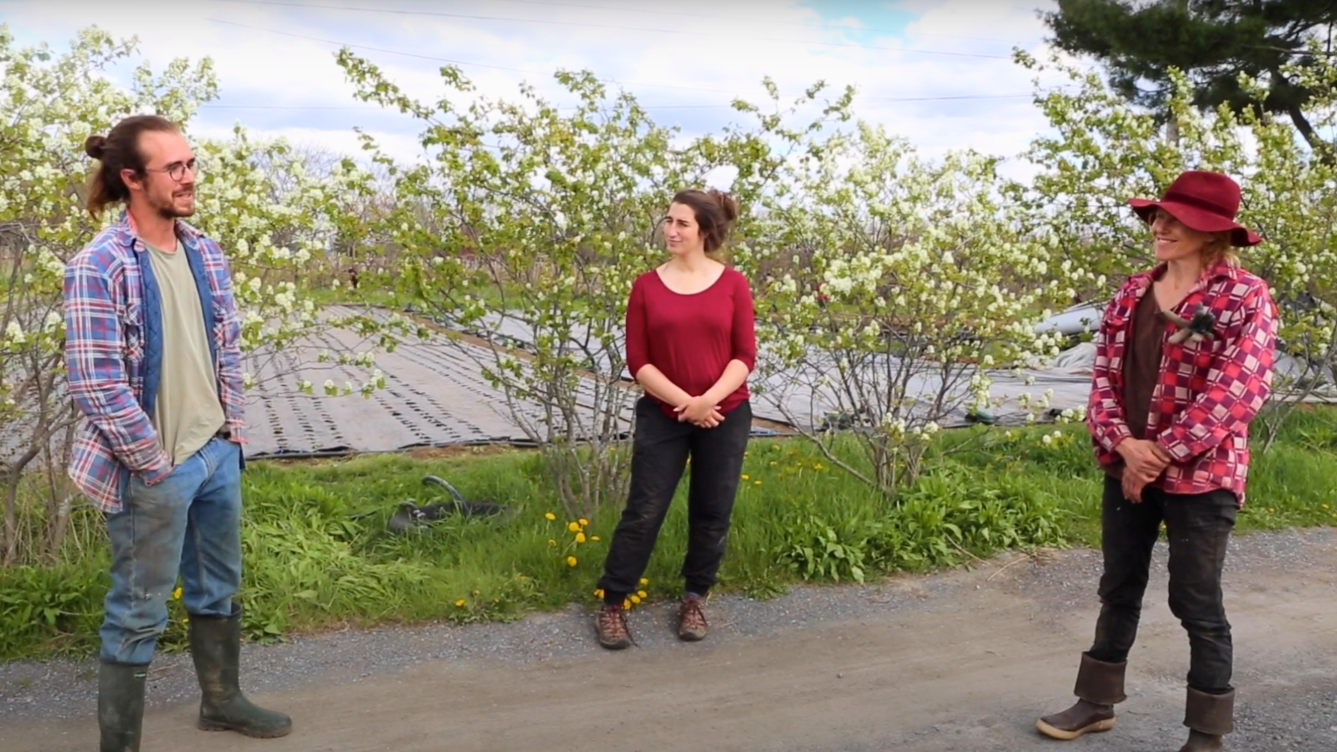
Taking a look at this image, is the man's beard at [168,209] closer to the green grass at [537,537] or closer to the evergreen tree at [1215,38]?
the green grass at [537,537]

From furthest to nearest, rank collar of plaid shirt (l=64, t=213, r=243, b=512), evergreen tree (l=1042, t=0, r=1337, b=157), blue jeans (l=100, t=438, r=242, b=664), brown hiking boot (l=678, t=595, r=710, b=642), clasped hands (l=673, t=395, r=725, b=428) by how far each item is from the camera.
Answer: evergreen tree (l=1042, t=0, r=1337, b=157) < brown hiking boot (l=678, t=595, r=710, b=642) < clasped hands (l=673, t=395, r=725, b=428) < blue jeans (l=100, t=438, r=242, b=664) < collar of plaid shirt (l=64, t=213, r=243, b=512)

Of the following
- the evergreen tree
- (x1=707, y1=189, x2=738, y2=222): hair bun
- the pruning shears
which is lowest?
the pruning shears

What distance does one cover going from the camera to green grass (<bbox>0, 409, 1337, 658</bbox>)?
4453 millimetres

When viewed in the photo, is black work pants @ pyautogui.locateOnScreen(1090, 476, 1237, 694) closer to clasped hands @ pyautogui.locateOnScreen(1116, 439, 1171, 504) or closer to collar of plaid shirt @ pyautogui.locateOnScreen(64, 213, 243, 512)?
clasped hands @ pyautogui.locateOnScreen(1116, 439, 1171, 504)

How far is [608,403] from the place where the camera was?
18.3 ft

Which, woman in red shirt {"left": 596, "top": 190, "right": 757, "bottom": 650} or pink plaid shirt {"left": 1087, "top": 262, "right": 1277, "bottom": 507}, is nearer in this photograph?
pink plaid shirt {"left": 1087, "top": 262, "right": 1277, "bottom": 507}

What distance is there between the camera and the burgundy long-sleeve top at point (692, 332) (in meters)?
4.28

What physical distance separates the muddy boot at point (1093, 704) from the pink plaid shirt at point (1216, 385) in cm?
68

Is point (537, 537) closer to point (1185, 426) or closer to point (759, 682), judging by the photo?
point (759, 682)

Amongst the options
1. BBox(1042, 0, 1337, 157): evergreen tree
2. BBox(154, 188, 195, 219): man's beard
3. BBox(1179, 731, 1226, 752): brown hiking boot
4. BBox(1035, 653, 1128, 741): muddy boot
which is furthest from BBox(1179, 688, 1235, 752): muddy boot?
BBox(1042, 0, 1337, 157): evergreen tree

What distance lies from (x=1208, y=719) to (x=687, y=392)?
210cm

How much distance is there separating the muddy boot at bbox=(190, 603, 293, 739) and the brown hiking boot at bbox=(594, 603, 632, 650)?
1255mm

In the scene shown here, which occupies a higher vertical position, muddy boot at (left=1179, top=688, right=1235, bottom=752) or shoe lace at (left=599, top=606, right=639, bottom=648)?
muddy boot at (left=1179, top=688, right=1235, bottom=752)

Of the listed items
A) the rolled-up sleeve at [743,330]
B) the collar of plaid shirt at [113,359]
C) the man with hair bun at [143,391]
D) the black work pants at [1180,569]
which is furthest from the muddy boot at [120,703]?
the black work pants at [1180,569]
